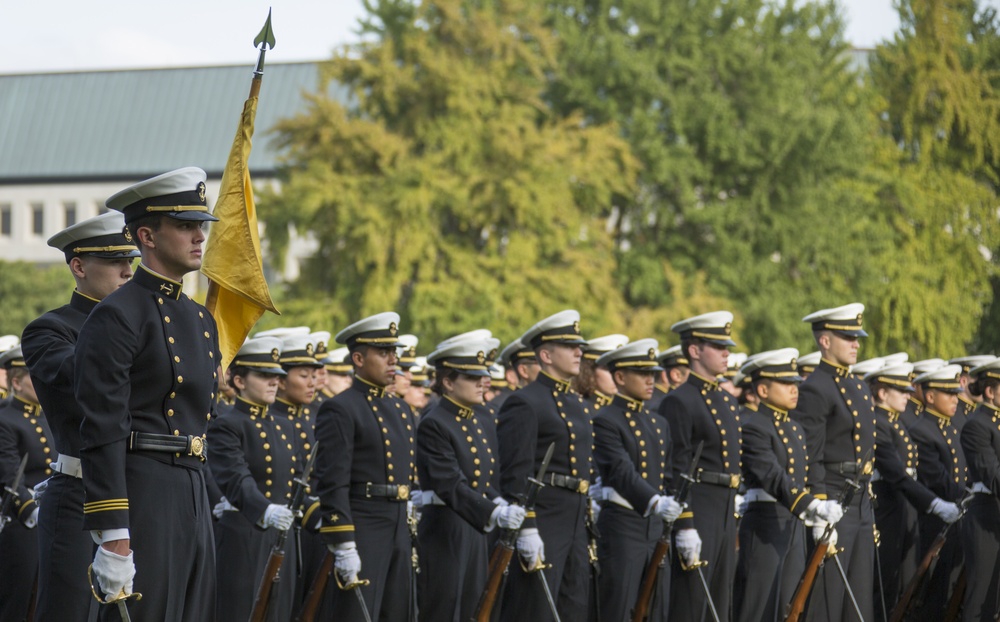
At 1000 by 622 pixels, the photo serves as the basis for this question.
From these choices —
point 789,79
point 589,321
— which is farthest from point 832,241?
point 589,321

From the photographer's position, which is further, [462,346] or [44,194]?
[44,194]

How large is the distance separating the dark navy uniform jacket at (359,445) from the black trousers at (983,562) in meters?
5.16

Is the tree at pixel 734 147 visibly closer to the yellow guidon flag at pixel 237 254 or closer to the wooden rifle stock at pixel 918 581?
the wooden rifle stock at pixel 918 581

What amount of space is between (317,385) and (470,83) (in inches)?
780

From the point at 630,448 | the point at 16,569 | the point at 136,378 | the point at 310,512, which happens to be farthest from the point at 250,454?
the point at 136,378

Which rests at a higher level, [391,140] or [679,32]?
[679,32]

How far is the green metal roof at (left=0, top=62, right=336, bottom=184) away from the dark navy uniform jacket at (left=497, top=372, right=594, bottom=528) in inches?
1708

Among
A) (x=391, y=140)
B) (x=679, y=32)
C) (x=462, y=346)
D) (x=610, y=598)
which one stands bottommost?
(x=610, y=598)

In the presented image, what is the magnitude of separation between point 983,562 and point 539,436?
431cm

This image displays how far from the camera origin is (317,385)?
12.6 metres

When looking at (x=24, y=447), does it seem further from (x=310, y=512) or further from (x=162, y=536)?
(x=162, y=536)

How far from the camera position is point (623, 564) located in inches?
412

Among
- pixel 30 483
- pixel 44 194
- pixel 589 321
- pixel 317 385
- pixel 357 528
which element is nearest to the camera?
pixel 357 528

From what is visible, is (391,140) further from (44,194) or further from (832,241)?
(44,194)
